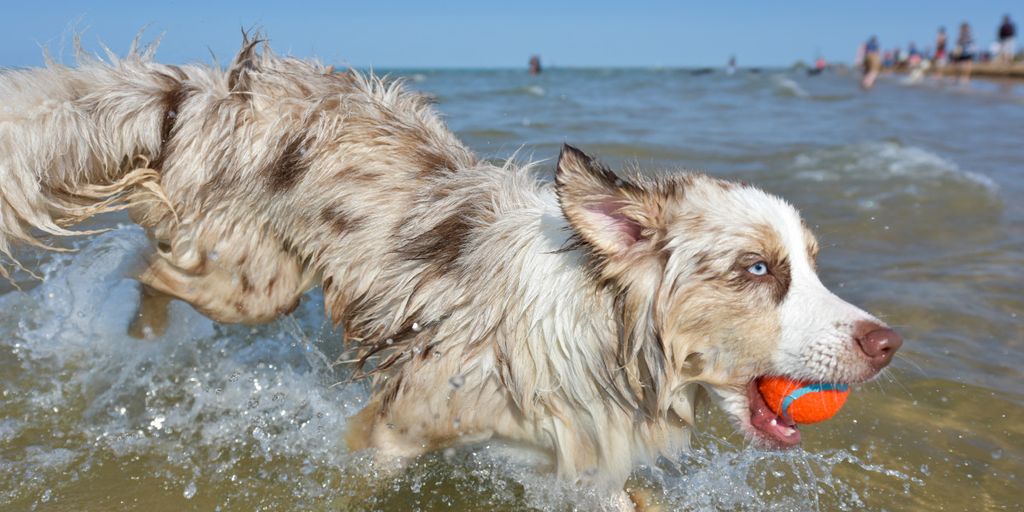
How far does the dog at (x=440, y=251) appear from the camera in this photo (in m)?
2.96

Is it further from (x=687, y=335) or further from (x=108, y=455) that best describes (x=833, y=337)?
(x=108, y=455)

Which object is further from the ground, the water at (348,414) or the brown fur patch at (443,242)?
the brown fur patch at (443,242)

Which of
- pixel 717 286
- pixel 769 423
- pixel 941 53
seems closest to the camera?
pixel 717 286

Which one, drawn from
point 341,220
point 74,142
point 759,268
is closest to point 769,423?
point 759,268

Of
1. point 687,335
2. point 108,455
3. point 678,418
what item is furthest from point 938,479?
point 108,455

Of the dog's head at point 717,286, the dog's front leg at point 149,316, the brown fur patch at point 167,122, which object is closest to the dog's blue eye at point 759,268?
the dog's head at point 717,286

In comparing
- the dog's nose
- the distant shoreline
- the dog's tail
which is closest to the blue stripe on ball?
the dog's nose

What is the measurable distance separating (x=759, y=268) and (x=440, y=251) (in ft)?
4.33

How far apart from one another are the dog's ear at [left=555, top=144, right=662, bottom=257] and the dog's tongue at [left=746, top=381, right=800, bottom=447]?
0.72 meters

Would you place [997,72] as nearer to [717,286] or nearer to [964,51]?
[964,51]

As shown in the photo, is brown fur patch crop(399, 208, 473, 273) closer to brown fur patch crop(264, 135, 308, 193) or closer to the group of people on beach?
brown fur patch crop(264, 135, 308, 193)

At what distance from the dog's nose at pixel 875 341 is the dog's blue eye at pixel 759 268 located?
0.36 meters

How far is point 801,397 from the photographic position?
3031 mm

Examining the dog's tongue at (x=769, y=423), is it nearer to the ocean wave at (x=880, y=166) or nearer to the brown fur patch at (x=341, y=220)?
the brown fur patch at (x=341, y=220)
